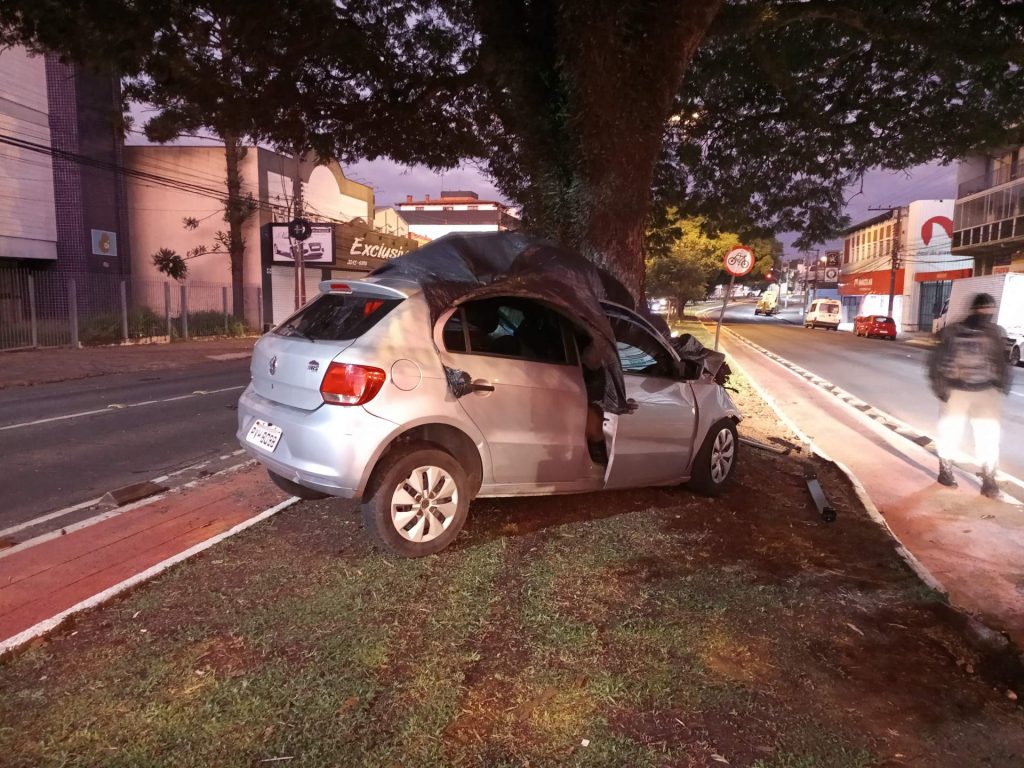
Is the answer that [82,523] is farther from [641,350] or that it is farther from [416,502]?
[641,350]

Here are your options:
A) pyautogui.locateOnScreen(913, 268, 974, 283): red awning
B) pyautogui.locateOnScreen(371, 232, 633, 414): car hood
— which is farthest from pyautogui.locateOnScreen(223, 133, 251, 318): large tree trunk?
pyautogui.locateOnScreen(913, 268, 974, 283): red awning

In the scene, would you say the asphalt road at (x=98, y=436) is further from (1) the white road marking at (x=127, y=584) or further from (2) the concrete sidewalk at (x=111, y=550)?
(1) the white road marking at (x=127, y=584)

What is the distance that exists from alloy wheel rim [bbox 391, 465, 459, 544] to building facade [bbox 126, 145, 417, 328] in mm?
21164

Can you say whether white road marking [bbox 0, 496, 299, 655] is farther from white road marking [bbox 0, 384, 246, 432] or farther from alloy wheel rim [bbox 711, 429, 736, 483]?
white road marking [bbox 0, 384, 246, 432]

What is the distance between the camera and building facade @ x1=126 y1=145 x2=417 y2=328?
2745 cm

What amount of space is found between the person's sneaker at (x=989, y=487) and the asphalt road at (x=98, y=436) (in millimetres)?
7430

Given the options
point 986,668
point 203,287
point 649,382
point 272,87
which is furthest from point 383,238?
point 986,668

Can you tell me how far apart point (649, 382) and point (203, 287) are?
24.5m

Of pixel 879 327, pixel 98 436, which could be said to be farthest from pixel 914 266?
pixel 98 436

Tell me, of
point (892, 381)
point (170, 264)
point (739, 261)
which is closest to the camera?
point (739, 261)

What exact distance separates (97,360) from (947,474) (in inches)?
681

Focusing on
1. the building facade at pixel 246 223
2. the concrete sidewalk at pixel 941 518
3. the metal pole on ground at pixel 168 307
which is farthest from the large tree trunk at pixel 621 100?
the metal pole on ground at pixel 168 307

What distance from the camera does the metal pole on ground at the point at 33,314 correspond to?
18.0 meters

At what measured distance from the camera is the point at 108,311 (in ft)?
74.2
